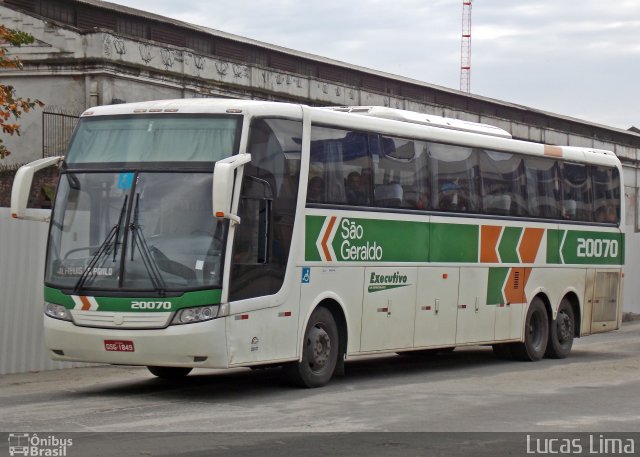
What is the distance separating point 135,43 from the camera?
104 ft

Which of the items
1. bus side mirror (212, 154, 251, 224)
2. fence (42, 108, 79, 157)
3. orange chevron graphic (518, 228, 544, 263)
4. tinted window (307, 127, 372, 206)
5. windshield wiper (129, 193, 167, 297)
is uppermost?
fence (42, 108, 79, 157)

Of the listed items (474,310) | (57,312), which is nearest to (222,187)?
(57,312)

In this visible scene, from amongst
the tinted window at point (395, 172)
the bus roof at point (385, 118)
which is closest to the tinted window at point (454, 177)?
the bus roof at point (385, 118)

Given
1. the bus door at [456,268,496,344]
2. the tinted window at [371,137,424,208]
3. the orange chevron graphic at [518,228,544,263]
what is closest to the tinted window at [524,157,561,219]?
the orange chevron graphic at [518,228,544,263]

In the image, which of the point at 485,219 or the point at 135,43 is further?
the point at 135,43

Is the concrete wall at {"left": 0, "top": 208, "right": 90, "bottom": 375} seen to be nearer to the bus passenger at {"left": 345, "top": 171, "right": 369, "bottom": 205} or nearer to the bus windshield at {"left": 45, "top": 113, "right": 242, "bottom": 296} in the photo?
the bus windshield at {"left": 45, "top": 113, "right": 242, "bottom": 296}

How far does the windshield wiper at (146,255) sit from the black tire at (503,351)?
8.73 meters

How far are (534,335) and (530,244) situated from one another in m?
1.64

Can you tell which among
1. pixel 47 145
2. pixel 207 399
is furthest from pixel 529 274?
pixel 47 145

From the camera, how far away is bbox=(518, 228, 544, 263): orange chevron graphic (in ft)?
66.9

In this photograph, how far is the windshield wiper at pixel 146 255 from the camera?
13617 millimetres

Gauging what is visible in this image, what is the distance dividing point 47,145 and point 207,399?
17.3 meters

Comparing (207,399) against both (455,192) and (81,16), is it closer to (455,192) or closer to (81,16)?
(455,192)

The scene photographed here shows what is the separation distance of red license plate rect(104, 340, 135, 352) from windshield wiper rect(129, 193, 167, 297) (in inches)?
26.9
